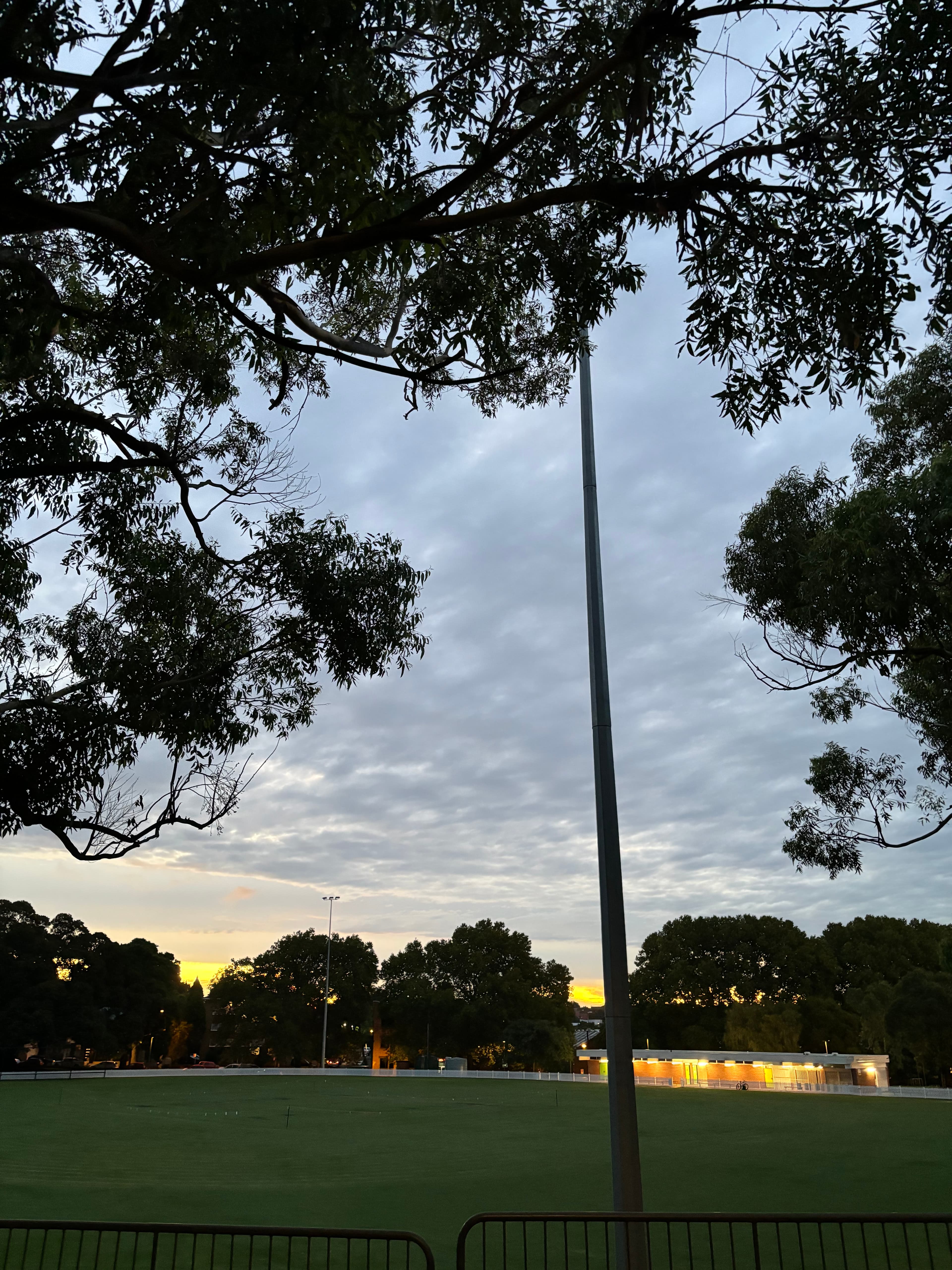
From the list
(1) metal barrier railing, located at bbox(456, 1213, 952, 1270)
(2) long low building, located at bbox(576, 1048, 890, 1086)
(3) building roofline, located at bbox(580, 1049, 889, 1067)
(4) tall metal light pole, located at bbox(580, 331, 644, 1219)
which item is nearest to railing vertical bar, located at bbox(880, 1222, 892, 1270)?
(1) metal barrier railing, located at bbox(456, 1213, 952, 1270)

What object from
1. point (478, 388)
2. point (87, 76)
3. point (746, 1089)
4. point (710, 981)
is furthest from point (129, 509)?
point (710, 981)

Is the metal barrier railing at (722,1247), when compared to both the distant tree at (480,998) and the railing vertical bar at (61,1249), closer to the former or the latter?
the railing vertical bar at (61,1249)

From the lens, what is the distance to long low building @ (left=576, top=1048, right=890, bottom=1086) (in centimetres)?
4841

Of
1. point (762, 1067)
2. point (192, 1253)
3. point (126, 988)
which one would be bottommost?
point (762, 1067)

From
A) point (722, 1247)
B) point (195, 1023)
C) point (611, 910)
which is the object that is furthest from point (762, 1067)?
point (611, 910)

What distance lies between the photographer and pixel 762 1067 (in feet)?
170

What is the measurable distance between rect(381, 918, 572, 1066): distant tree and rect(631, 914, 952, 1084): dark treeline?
23.0 ft

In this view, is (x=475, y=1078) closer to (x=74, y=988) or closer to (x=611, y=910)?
(x=74, y=988)

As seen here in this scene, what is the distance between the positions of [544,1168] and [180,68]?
17957 millimetres

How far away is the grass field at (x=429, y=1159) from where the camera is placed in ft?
42.6

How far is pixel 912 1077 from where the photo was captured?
6181 cm

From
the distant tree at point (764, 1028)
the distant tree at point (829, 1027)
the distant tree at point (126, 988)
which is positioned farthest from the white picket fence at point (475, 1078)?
the distant tree at point (764, 1028)

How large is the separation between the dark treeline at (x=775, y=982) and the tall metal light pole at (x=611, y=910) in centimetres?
6034

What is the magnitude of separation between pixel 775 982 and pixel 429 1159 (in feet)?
188
